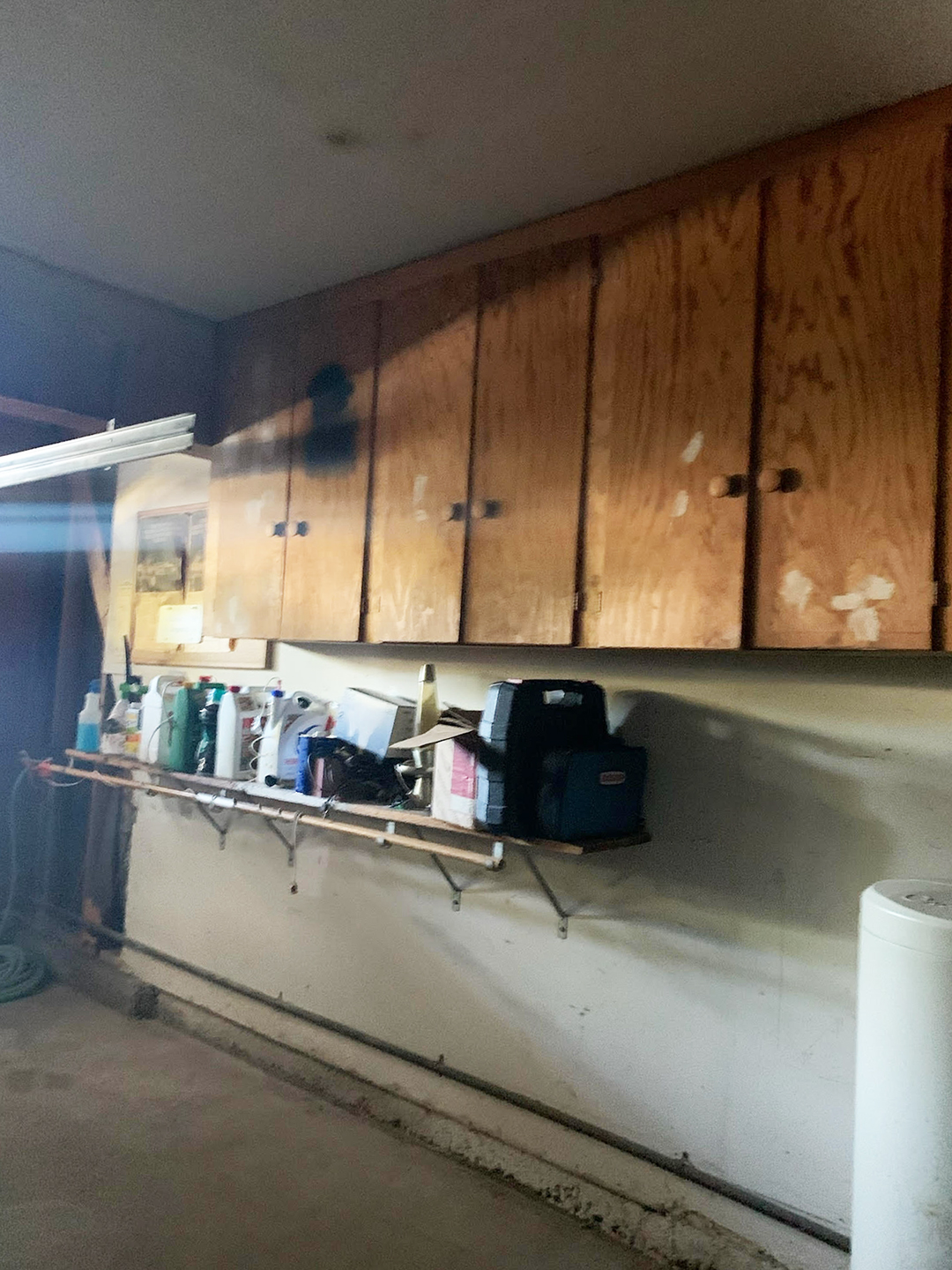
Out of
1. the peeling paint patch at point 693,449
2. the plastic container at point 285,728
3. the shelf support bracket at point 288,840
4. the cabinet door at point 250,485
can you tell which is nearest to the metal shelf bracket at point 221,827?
the shelf support bracket at point 288,840

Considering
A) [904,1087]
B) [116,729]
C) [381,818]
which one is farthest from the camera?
[116,729]

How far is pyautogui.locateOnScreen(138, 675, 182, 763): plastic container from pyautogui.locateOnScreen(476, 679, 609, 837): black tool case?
1.48 metres

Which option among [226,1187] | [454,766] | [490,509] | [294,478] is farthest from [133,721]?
[490,509]

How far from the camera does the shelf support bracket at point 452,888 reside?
2408 millimetres

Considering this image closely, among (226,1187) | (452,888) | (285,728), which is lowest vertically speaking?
(226,1187)

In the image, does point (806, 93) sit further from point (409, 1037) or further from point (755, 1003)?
point (409, 1037)

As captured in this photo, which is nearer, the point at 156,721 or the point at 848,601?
the point at 848,601

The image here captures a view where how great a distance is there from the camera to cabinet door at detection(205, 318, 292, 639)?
2537mm

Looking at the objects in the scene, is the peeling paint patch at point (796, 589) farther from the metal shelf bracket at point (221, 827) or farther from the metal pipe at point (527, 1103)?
the metal shelf bracket at point (221, 827)

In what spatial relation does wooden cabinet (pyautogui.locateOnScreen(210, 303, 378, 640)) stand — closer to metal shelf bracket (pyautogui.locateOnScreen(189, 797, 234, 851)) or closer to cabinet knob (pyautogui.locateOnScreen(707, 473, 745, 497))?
metal shelf bracket (pyautogui.locateOnScreen(189, 797, 234, 851))

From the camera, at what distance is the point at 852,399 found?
150 cm

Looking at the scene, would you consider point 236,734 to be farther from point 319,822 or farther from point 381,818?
point 381,818

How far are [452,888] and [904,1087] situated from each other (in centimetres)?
131

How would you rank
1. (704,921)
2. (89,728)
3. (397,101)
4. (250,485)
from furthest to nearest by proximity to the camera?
1. (89,728)
2. (250,485)
3. (704,921)
4. (397,101)
